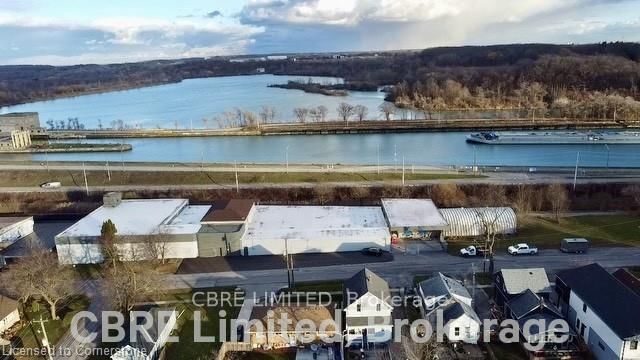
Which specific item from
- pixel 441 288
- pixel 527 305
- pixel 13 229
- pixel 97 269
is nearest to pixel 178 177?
pixel 13 229

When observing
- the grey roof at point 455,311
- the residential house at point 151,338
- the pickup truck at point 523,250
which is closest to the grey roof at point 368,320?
the grey roof at point 455,311

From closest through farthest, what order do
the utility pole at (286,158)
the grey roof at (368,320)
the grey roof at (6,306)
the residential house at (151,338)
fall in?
the residential house at (151,338) → the grey roof at (368,320) → the grey roof at (6,306) → the utility pole at (286,158)

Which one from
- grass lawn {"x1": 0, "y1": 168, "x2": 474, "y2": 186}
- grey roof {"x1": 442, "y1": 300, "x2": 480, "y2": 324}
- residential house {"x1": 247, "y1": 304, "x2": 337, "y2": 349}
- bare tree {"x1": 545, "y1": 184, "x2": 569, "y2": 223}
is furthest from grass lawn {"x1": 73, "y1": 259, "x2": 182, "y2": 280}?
bare tree {"x1": 545, "y1": 184, "x2": 569, "y2": 223}

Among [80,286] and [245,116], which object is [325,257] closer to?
[80,286]

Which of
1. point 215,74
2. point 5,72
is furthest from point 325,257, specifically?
point 5,72

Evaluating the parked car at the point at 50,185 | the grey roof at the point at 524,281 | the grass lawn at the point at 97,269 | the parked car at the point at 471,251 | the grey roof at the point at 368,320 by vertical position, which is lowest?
the grass lawn at the point at 97,269

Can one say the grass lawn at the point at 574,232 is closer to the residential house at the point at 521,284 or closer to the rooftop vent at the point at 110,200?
the residential house at the point at 521,284
